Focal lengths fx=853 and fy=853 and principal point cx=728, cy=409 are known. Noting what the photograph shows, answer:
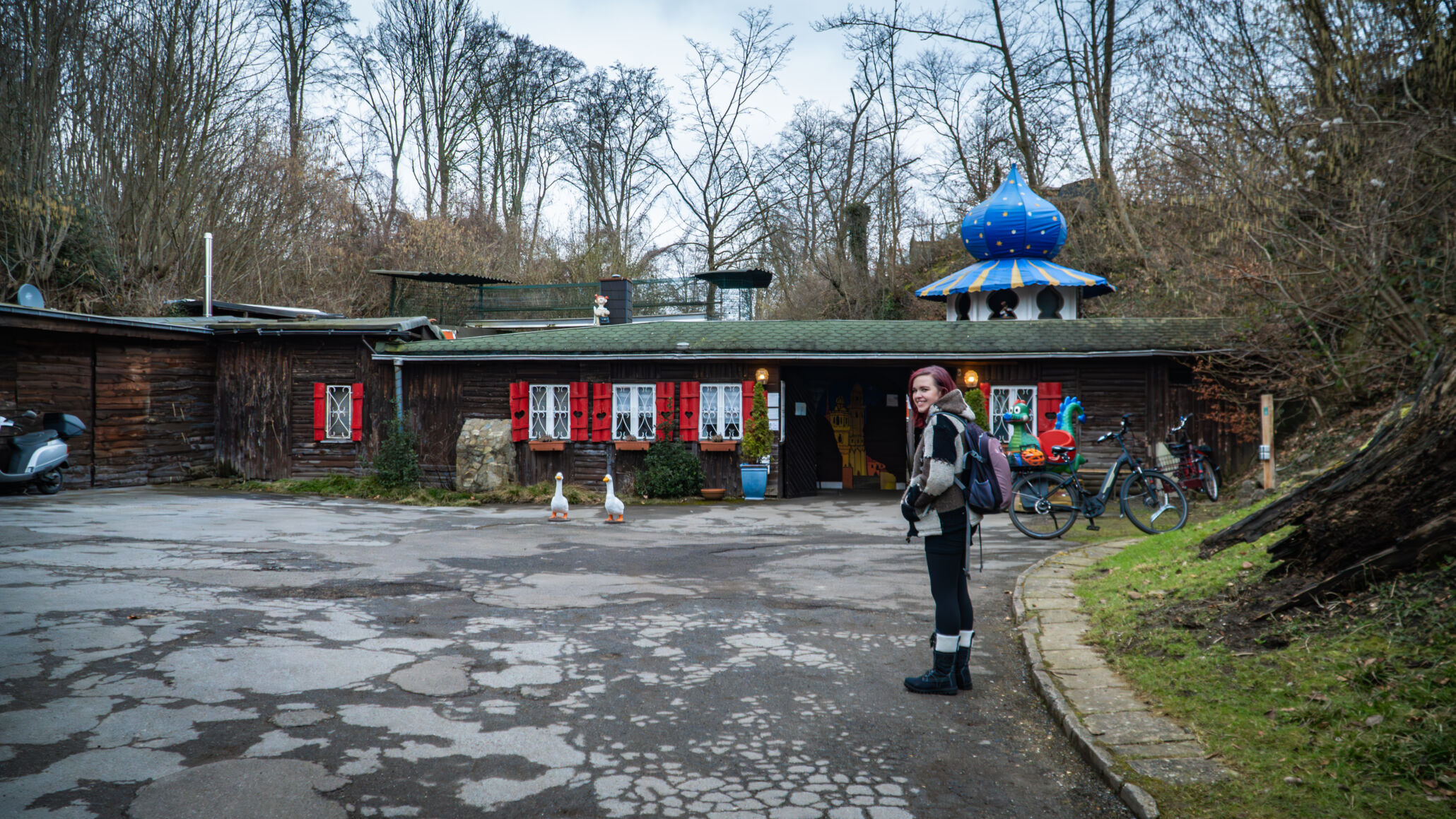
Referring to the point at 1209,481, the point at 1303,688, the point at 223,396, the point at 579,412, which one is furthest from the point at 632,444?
the point at 1303,688

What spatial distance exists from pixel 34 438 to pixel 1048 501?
15.1 metres

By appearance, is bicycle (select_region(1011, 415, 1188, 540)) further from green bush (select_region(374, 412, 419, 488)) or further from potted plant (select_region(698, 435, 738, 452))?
green bush (select_region(374, 412, 419, 488))

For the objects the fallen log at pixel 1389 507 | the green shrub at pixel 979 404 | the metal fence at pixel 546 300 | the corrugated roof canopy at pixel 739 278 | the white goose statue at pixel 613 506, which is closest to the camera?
the fallen log at pixel 1389 507

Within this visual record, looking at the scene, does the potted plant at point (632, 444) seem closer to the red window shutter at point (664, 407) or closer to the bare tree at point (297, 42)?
the red window shutter at point (664, 407)

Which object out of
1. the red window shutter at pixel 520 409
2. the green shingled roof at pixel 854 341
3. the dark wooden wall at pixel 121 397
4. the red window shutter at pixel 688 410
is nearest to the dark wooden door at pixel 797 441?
the green shingled roof at pixel 854 341

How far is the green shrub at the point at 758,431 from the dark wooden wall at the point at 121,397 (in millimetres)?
10646

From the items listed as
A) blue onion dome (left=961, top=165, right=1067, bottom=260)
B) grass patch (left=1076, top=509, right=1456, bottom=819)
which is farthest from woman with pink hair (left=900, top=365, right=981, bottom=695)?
blue onion dome (left=961, top=165, right=1067, bottom=260)

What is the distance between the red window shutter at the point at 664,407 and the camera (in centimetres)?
1493

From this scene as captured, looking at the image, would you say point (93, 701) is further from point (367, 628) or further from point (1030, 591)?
point (1030, 591)

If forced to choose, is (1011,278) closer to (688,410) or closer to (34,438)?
(688,410)

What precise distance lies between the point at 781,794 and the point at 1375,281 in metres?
10.8

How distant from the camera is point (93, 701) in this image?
3.96m

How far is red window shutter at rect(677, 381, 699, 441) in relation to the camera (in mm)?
14906

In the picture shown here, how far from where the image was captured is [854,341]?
1470 cm
